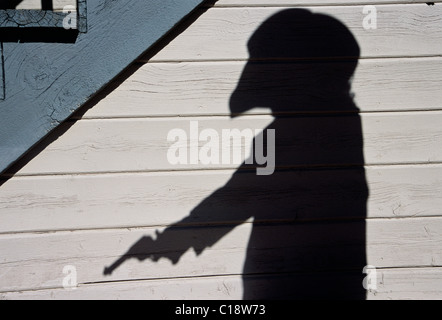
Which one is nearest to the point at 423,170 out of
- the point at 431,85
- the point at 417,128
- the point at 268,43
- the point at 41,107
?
the point at 417,128

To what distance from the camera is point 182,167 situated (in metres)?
1.90

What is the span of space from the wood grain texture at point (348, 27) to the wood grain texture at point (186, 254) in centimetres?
81

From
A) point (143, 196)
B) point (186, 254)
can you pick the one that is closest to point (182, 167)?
point (143, 196)

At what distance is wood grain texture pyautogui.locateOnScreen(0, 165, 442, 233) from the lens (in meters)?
1.86

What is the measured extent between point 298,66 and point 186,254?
1.02 m

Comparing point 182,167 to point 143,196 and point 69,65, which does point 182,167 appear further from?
point 69,65

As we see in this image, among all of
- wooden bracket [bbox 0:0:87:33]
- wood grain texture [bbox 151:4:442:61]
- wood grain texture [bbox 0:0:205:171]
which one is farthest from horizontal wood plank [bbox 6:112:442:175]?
wooden bracket [bbox 0:0:87:33]

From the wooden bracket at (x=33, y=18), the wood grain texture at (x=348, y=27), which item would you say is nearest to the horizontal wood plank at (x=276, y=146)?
the wood grain texture at (x=348, y=27)

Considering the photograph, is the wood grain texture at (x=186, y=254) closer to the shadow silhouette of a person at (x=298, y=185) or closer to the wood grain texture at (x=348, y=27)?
the shadow silhouette of a person at (x=298, y=185)

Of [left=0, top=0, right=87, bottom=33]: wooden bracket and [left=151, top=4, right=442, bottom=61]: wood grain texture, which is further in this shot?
[left=151, top=4, right=442, bottom=61]: wood grain texture

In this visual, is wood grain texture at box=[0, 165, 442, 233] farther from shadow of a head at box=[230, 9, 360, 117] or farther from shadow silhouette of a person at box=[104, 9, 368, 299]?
shadow of a head at box=[230, 9, 360, 117]

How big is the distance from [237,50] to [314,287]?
47.0 inches

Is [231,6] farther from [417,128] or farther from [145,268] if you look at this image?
[145,268]
